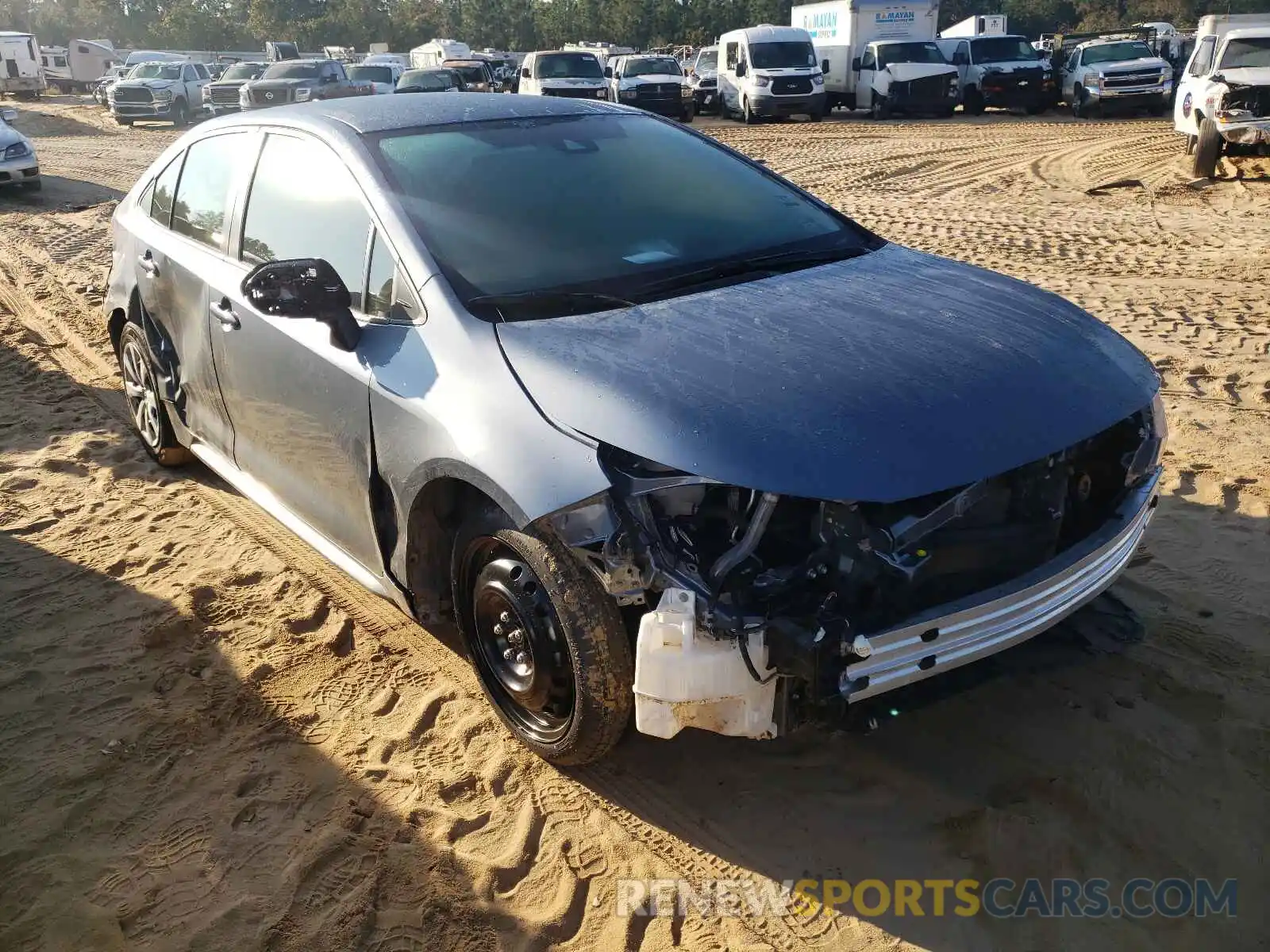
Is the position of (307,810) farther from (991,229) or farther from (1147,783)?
(991,229)

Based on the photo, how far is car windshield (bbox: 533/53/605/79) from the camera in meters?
24.5

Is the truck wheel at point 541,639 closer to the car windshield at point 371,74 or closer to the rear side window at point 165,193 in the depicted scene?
the rear side window at point 165,193

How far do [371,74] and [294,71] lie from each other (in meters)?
2.60

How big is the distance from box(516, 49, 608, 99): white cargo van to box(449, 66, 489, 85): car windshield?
3.57m

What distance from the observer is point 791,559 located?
8.75ft

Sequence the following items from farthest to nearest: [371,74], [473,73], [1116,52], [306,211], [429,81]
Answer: [473,73] < [371,74] < [429,81] < [1116,52] < [306,211]

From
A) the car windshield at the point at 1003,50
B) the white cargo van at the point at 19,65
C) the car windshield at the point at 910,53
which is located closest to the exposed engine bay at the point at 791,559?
the car windshield at the point at 910,53

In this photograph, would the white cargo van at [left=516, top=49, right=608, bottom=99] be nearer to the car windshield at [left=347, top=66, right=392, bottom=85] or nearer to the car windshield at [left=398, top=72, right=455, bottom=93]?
the car windshield at [left=398, top=72, right=455, bottom=93]

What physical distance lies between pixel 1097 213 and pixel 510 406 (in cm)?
1047

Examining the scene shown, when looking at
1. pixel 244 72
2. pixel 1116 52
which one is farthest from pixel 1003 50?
pixel 244 72

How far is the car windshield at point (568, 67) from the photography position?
24469 mm

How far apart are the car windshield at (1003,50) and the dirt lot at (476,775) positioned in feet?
75.2

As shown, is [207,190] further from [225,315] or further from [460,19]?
[460,19]

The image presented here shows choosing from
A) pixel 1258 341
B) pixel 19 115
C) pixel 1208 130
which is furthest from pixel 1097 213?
pixel 19 115
